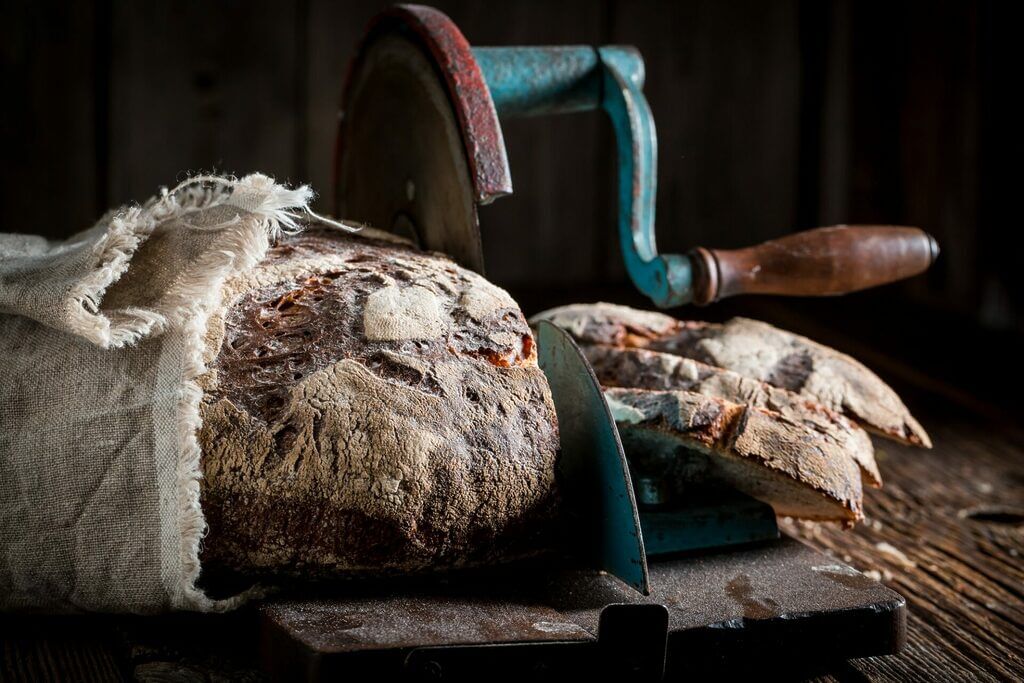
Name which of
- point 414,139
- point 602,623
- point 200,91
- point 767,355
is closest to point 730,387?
point 767,355

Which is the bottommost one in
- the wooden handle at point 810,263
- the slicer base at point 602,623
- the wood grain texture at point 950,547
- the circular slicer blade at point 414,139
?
the wood grain texture at point 950,547

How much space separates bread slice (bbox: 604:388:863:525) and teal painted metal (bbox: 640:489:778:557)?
3 centimetres

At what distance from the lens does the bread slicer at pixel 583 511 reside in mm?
1085

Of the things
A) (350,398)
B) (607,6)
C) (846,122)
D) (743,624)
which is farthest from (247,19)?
(743,624)

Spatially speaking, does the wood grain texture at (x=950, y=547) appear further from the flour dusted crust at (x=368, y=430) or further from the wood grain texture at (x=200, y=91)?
the wood grain texture at (x=200, y=91)

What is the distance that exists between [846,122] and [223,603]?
287 cm

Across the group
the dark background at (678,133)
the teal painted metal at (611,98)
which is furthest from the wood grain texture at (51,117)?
the teal painted metal at (611,98)

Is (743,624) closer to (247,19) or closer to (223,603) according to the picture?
(223,603)

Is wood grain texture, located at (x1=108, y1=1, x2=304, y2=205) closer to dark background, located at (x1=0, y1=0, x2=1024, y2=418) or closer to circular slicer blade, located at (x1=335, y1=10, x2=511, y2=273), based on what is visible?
dark background, located at (x1=0, y1=0, x2=1024, y2=418)

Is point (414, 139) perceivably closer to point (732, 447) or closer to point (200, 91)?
point (732, 447)

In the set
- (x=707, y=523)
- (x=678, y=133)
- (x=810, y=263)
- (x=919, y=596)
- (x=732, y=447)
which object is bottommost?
(x=919, y=596)

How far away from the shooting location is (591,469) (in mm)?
1281

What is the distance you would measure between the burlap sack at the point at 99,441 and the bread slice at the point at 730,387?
0.59 m

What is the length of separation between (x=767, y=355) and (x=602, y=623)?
66 centimetres
